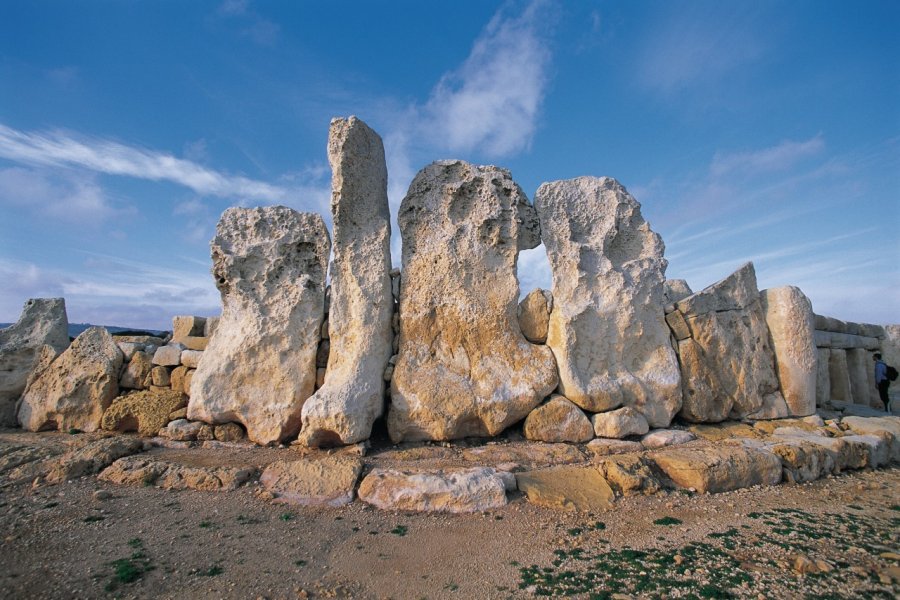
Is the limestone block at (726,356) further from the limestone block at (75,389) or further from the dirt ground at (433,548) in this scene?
the limestone block at (75,389)

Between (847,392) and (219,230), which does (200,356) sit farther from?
(847,392)

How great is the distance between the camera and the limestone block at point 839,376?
886 centimetres

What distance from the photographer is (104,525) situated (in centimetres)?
380

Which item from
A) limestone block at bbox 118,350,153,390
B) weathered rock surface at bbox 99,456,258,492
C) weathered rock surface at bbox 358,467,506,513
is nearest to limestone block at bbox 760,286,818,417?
weathered rock surface at bbox 358,467,506,513

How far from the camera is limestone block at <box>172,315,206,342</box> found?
721 cm

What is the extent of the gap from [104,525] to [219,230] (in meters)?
3.91

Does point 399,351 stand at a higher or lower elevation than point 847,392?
higher

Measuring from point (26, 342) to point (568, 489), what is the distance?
7.88 m

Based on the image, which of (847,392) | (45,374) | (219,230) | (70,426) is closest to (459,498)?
(219,230)

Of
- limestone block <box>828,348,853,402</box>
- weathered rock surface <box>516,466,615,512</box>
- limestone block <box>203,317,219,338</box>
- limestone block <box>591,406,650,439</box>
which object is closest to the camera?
weathered rock surface <box>516,466,615,512</box>

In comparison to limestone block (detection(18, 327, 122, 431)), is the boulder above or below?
below

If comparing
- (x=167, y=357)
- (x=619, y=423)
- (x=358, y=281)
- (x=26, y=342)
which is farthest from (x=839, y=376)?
(x=26, y=342)

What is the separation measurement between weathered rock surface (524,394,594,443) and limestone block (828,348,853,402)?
599 cm

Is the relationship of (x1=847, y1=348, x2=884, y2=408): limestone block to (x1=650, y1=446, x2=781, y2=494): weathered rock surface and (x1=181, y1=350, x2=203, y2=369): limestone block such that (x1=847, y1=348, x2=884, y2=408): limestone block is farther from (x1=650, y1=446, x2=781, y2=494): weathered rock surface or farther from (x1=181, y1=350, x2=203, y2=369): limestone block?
(x1=181, y1=350, x2=203, y2=369): limestone block
